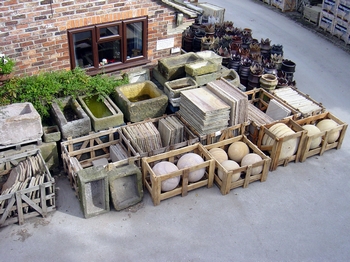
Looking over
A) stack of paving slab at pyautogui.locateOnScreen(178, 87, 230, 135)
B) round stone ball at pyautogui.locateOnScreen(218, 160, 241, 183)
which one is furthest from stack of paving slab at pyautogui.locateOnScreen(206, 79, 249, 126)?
round stone ball at pyautogui.locateOnScreen(218, 160, 241, 183)

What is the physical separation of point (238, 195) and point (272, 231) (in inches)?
48.1

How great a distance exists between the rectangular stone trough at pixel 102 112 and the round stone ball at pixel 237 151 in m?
2.83

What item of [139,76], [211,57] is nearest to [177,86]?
[139,76]

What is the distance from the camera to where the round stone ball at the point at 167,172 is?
936 cm

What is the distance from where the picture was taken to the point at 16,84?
1034 cm

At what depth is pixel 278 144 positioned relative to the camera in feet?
33.6

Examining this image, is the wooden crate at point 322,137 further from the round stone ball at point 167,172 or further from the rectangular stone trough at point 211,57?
the round stone ball at point 167,172

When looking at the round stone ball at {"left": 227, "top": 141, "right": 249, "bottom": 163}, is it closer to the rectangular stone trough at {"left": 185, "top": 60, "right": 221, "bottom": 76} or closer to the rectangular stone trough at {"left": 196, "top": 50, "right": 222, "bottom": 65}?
the rectangular stone trough at {"left": 185, "top": 60, "right": 221, "bottom": 76}

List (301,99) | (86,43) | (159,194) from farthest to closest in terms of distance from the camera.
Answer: (301,99)
(86,43)
(159,194)

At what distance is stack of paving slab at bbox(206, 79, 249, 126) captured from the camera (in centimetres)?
1059

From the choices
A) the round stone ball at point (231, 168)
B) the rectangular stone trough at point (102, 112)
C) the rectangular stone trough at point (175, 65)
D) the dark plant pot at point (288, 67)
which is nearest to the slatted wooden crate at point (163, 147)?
the rectangular stone trough at point (102, 112)

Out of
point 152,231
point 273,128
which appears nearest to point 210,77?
point 273,128

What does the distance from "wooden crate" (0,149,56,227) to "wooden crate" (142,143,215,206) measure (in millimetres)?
2056

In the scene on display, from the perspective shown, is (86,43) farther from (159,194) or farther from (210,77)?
(159,194)
